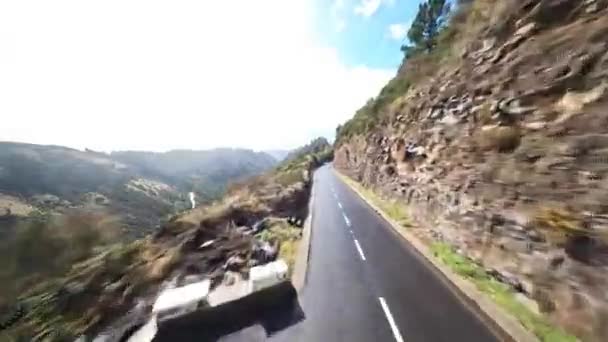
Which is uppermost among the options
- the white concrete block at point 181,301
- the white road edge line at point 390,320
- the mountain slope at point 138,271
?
the white road edge line at point 390,320

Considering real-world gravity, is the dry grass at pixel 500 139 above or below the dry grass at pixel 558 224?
above

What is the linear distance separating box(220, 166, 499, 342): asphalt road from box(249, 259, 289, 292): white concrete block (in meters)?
0.88

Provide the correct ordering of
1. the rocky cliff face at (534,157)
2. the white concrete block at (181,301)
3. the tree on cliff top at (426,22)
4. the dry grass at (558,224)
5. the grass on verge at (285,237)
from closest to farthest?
the rocky cliff face at (534,157) → the dry grass at (558,224) → the white concrete block at (181,301) → the grass on verge at (285,237) → the tree on cliff top at (426,22)

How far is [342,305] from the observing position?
29.0 feet

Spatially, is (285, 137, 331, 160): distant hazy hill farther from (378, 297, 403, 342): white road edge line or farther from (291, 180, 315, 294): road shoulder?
(378, 297, 403, 342): white road edge line

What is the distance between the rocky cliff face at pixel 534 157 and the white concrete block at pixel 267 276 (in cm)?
591

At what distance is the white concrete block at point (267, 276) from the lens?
9523 mm

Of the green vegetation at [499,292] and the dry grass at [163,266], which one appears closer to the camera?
the green vegetation at [499,292]

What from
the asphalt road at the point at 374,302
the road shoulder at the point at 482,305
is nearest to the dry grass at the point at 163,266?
the asphalt road at the point at 374,302

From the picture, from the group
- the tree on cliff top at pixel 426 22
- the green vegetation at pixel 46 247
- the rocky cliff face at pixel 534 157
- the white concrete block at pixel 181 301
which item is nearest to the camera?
the rocky cliff face at pixel 534 157

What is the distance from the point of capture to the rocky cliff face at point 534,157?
6113 millimetres

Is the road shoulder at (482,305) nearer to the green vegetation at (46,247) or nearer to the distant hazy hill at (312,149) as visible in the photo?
the green vegetation at (46,247)

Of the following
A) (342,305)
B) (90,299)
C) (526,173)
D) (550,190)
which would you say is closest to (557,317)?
(550,190)

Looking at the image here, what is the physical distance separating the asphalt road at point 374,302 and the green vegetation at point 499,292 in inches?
27.9
